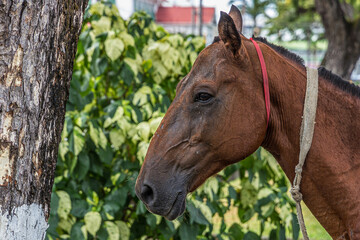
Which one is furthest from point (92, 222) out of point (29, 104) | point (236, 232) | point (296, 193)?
point (296, 193)

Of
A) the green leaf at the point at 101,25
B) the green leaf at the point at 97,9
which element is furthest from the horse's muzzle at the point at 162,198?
the green leaf at the point at 97,9

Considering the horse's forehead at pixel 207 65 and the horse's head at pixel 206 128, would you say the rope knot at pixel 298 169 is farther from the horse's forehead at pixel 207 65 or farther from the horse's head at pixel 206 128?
the horse's forehead at pixel 207 65

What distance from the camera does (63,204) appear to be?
311 cm

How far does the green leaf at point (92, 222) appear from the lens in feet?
10.0

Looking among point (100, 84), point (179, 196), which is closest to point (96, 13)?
point (100, 84)

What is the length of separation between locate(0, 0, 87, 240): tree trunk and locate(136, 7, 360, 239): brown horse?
431 mm

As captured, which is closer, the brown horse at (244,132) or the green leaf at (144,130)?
Result: the brown horse at (244,132)

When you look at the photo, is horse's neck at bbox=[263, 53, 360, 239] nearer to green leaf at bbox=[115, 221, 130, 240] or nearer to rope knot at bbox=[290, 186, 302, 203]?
rope knot at bbox=[290, 186, 302, 203]

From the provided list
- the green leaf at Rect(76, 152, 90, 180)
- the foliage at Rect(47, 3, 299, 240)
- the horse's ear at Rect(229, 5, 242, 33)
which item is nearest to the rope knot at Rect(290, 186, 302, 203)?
the horse's ear at Rect(229, 5, 242, 33)

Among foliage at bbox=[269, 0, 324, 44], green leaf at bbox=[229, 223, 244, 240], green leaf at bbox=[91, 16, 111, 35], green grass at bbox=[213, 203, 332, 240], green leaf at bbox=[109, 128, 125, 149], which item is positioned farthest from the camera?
foliage at bbox=[269, 0, 324, 44]

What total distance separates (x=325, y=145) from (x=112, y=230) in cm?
172

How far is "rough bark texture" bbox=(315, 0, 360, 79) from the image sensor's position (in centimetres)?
697

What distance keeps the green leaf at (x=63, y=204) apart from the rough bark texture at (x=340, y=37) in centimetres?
505

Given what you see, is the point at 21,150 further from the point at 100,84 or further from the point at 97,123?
the point at 100,84
